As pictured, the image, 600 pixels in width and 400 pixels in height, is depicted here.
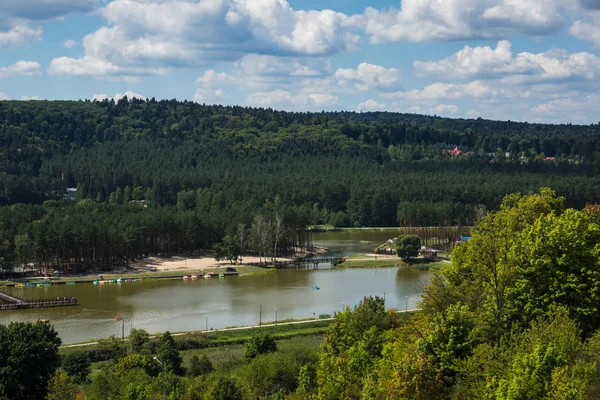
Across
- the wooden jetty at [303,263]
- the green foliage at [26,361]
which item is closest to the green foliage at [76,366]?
the green foliage at [26,361]

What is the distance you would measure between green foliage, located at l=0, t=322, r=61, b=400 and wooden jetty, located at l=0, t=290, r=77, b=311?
3236 cm

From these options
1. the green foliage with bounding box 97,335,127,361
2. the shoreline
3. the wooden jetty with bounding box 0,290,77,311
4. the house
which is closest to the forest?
the green foliage with bounding box 97,335,127,361

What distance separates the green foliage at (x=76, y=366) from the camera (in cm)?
4541

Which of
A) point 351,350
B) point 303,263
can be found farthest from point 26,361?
point 303,263

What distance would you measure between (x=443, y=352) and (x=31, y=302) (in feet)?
177

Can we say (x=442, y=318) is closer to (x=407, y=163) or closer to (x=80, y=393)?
(x=80, y=393)

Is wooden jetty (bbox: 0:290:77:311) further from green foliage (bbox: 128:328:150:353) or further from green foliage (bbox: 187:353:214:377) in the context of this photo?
green foliage (bbox: 187:353:214:377)

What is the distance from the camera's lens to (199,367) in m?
46.4

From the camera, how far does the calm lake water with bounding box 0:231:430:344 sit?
218ft

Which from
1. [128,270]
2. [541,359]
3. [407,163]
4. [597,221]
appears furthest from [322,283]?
[407,163]

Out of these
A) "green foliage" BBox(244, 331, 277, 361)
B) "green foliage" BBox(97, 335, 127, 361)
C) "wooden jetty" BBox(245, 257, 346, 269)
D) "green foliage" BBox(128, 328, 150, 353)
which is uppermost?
"green foliage" BBox(244, 331, 277, 361)

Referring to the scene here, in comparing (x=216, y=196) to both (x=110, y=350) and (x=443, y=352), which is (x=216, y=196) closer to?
(x=110, y=350)

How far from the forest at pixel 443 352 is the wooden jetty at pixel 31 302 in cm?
2582

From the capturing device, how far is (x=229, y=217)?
370 feet
